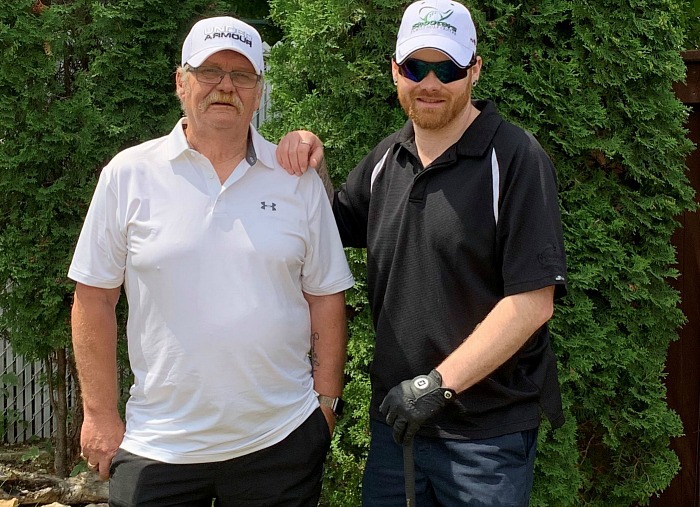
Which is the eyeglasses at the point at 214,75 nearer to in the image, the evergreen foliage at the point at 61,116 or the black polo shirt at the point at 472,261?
the black polo shirt at the point at 472,261

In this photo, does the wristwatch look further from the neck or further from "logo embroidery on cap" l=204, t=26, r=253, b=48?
"logo embroidery on cap" l=204, t=26, r=253, b=48

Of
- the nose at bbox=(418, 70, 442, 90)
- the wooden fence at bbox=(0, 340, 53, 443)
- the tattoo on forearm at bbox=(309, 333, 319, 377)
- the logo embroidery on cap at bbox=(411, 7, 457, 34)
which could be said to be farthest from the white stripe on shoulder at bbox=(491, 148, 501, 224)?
the wooden fence at bbox=(0, 340, 53, 443)

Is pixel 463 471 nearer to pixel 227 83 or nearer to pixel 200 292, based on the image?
pixel 200 292

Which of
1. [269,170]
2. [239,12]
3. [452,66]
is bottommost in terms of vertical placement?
[269,170]

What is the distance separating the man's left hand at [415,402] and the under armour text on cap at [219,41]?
1.18 m

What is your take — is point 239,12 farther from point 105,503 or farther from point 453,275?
point 453,275

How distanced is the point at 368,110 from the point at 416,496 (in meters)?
1.77

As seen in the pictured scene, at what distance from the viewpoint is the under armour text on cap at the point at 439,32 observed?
8.11 ft

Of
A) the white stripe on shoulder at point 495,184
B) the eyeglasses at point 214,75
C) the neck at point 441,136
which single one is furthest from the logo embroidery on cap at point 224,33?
the white stripe on shoulder at point 495,184

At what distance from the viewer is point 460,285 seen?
96.3 inches

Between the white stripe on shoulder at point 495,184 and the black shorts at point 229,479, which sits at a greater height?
the white stripe on shoulder at point 495,184

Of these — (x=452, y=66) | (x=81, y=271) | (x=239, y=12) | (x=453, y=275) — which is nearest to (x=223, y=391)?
(x=81, y=271)

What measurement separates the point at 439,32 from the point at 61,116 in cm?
261

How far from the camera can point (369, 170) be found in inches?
111
